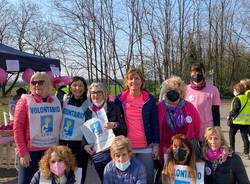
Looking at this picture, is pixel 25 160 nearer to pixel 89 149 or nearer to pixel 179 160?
pixel 89 149

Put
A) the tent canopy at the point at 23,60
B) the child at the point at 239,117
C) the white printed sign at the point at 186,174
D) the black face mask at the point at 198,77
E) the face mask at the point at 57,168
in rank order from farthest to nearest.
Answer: the child at the point at 239,117, the tent canopy at the point at 23,60, the black face mask at the point at 198,77, the white printed sign at the point at 186,174, the face mask at the point at 57,168

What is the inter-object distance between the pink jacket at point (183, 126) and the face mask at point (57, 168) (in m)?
1.08

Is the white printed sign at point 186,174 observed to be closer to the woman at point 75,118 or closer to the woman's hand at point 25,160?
the woman at point 75,118

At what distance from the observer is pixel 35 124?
414 centimetres

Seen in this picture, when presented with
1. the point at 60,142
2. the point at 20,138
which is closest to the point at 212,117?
the point at 60,142

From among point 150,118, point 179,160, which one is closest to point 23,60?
point 150,118

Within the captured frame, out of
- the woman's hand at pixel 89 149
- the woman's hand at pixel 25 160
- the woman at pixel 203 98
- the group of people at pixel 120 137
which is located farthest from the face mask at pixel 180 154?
the woman's hand at pixel 25 160

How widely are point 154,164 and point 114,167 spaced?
21.9 inches

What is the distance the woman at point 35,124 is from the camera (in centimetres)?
412

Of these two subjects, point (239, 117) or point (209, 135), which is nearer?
point (209, 135)

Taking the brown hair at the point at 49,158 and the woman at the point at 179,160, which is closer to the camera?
the brown hair at the point at 49,158

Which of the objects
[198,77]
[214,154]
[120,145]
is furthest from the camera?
[198,77]

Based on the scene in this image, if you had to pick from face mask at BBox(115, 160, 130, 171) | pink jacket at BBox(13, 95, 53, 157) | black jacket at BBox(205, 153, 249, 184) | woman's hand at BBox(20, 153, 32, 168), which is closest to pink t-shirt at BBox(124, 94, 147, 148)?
face mask at BBox(115, 160, 130, 171)

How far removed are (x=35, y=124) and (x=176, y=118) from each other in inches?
58.7
